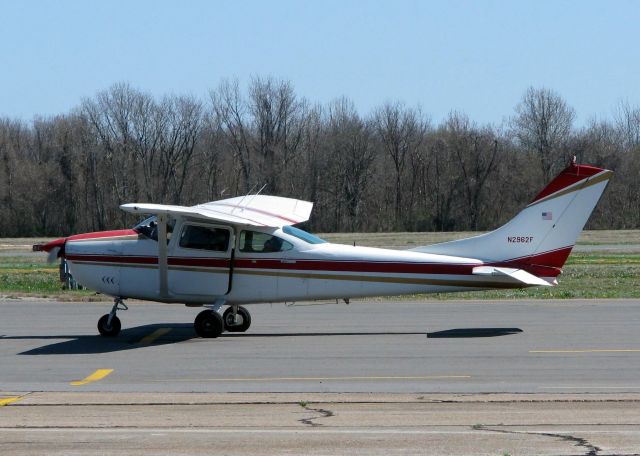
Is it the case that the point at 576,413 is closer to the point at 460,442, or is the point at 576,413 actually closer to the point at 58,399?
the point at 460,442

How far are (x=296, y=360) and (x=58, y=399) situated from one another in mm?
3764

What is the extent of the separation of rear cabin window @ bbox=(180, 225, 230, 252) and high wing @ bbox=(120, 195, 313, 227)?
0.30 m

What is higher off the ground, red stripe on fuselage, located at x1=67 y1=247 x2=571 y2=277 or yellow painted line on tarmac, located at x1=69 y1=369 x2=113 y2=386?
red stripe on fuselage, located at x1=67 y1=247 x2=571 y2=277

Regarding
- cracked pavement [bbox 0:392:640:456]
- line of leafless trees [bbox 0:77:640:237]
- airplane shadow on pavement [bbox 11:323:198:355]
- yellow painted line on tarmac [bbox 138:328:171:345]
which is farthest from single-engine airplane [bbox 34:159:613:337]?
line of leafless trees [bbox 0:77:640:237]

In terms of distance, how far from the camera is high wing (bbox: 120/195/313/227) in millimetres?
16141

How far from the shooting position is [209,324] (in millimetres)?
16328

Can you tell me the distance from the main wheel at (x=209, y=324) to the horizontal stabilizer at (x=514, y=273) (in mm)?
4161

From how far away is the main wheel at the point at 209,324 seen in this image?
1631cm

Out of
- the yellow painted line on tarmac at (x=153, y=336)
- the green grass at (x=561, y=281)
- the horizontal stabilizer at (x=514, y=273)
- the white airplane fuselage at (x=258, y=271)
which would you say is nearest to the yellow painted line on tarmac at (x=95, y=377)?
the yellow painted line on tarmac at (x=153, y=336)

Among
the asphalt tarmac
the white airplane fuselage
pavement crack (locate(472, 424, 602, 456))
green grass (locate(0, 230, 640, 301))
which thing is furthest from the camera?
→ green grass (locate(0, 230, 640, 301))

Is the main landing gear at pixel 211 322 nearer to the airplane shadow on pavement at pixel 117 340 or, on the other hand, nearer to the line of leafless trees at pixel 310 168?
the airplane shadow on pavement at pixel 117 340

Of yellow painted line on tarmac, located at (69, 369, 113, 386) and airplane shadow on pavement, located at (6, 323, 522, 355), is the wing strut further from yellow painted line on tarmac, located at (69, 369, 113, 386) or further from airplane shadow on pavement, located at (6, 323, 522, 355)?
yellow painted line on tarmac, located at (69, 369, 113, 386)

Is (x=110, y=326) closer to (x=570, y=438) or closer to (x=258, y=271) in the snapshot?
(x=258, y=271)

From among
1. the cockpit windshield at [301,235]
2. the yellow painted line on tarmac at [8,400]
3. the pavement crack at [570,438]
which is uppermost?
the cockpit windshield at [301,235]
